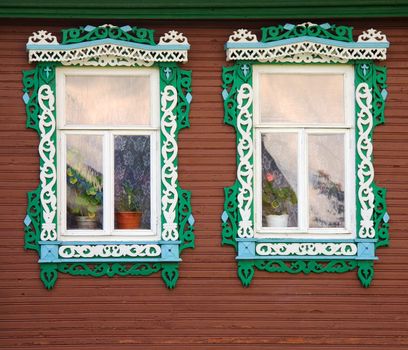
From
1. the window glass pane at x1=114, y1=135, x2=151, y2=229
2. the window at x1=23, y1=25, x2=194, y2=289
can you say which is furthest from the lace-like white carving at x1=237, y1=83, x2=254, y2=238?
the window glass pane at x1=114, y1=135, x2=151, y2=229

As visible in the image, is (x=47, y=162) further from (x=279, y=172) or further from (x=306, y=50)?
(x=306, y=50)

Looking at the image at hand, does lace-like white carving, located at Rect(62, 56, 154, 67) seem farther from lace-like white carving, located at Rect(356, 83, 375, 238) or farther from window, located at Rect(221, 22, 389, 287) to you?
lace-like white carving, located at Rect(356, 83, 375, 238)

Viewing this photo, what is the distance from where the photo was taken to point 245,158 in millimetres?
9195

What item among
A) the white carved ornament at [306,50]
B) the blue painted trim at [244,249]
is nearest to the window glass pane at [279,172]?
the blue painted trim at [244,249]

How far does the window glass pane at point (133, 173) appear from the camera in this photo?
30.4ft

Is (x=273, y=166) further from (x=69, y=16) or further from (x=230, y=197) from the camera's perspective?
(x=69, y=16)

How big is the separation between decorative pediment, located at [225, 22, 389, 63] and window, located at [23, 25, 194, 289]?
1.77 feet

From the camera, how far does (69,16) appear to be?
29.9 feet

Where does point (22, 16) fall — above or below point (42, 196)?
above

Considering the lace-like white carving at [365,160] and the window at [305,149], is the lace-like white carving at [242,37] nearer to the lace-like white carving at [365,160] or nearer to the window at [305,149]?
the window at [305,149]

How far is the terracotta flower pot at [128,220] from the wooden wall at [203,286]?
0.48m

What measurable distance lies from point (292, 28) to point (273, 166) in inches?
49.4

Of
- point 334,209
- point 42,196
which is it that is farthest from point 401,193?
point 42,196

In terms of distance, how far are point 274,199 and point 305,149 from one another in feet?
1.75
